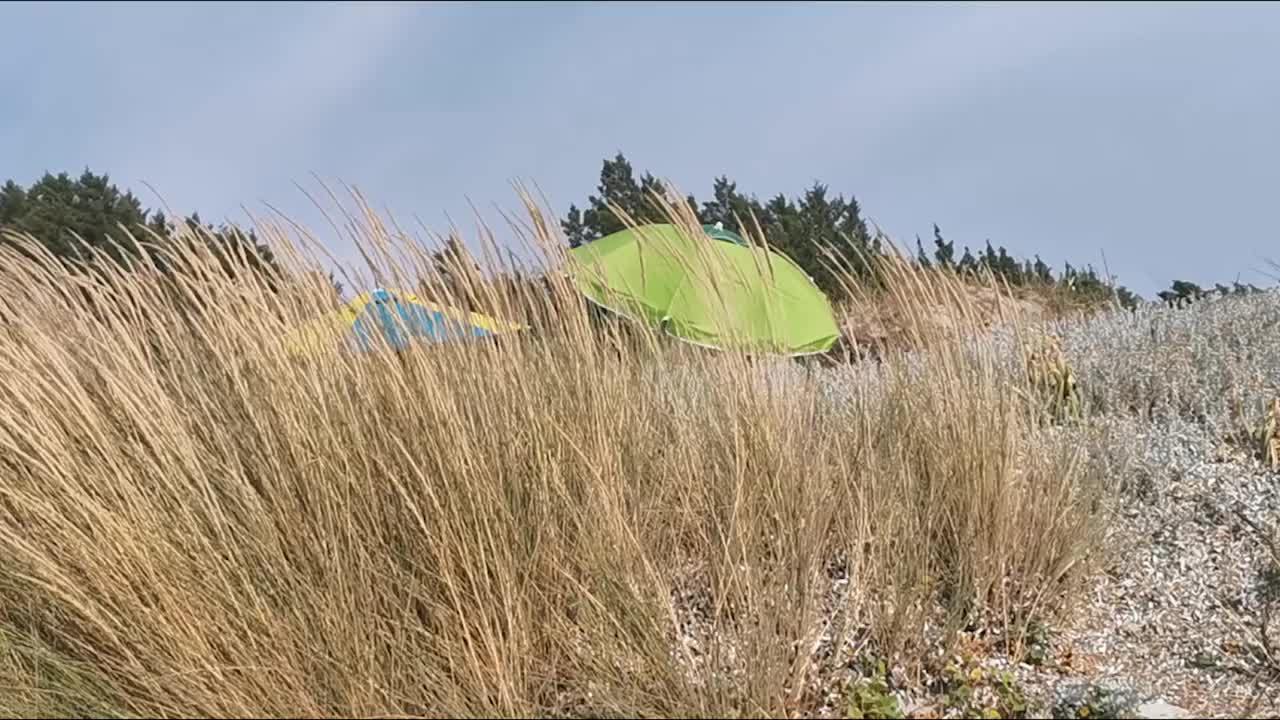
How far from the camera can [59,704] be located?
2.17 metres

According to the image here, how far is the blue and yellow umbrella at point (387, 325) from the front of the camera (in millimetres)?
2559

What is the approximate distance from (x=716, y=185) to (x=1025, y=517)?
24.7 feet

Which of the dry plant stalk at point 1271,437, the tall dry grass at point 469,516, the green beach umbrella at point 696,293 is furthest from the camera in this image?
the dry plant stalk at point 1271,437

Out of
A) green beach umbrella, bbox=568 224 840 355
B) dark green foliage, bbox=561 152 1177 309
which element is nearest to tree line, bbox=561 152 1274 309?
dark green foliage, bbox=561 152 1177 309

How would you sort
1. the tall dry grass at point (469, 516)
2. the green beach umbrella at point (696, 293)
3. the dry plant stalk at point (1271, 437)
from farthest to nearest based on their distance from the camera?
1. the dry plant stalk at point (1271, 437)
2. the green beach umbrella at point (696, 293)
3. the tall dry grass at point (469, 516)

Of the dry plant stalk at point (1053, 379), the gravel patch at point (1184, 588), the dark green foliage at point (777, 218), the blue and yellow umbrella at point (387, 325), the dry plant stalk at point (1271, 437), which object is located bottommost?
the gravel patch at point (1184, 588)

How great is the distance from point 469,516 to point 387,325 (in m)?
0.65

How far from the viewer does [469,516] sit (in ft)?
7.36

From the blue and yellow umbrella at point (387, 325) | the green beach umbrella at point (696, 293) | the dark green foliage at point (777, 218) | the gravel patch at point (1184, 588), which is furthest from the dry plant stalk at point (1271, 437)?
the dark green foliage at point (777, 218)

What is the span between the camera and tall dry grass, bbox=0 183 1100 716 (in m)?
2.13

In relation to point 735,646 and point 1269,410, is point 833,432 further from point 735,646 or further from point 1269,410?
point 1269,410

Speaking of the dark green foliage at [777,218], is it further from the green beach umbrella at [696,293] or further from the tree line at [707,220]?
the green beach umbrella at [696,293]

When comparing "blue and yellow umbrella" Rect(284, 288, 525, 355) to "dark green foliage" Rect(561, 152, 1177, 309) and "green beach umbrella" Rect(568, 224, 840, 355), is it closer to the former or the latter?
"green beach umbrella" Rect(568, 224, 840, 355)

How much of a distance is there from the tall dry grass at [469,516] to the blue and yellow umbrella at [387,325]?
61 millimetres
